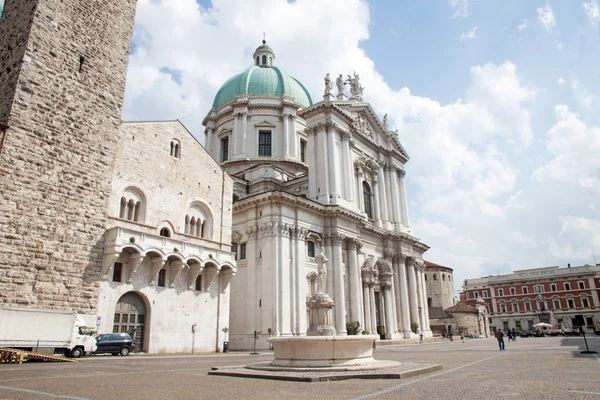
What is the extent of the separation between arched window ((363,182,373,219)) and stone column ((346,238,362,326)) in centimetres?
695

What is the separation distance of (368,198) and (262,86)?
1776 cm

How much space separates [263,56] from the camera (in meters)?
55.1

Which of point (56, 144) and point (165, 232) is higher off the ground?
point (56, 144)

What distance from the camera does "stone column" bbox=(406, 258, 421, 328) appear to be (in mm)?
44344

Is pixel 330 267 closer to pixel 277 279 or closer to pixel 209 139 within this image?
pixel 277 279

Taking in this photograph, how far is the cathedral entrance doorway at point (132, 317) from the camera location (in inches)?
824

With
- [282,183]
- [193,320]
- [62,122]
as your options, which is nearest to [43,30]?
[62,122]

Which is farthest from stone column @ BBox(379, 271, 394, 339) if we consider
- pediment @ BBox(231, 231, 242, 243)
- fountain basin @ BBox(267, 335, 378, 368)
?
fountain basin @ BBox(267, 335, 378, 368)

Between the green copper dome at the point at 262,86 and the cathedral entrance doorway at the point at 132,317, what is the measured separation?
31411 millimetres

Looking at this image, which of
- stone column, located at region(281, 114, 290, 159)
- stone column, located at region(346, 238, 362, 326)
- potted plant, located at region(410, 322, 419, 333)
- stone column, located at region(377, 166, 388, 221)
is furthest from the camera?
stone column, located at region(281, 114, 290, 159)

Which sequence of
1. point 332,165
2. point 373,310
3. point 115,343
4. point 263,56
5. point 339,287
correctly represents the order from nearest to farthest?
point 115,343, point 339,287, point 332,165, point 373,310, point 263,56

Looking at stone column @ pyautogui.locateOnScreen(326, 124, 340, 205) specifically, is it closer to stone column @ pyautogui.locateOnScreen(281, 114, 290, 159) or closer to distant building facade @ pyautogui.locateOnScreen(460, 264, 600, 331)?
stone column @ pyautogui.locateOnScreen(281, 114, 290, 159)

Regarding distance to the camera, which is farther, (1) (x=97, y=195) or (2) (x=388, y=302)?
(2) (x=388, y=302)

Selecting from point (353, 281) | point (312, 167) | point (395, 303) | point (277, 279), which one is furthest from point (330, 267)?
point (395, 303)
